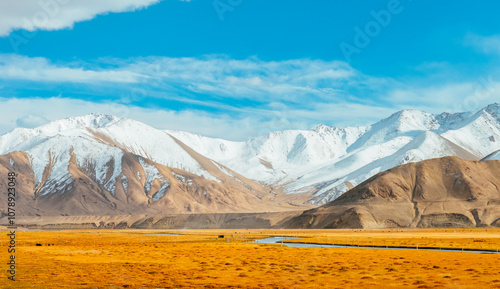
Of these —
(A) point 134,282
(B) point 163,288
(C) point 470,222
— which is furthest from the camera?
(C) point 470,222

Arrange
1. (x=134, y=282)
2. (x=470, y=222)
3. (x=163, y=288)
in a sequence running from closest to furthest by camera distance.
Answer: (x=163, y=288), (x=134, y=282), (x=470, y=222)

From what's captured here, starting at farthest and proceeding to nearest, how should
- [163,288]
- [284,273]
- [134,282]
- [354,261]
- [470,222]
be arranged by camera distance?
[470,222] < [354,261] < [284,273] < [134,282] < [163,288]

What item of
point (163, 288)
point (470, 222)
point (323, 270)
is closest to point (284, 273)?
point (323, 270)

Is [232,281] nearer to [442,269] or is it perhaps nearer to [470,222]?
[442,269]

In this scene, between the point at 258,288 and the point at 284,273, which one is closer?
the point at 258,288

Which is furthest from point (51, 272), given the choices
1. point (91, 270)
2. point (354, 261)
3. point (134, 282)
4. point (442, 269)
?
point (442, 269)

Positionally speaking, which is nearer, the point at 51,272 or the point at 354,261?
the point at 51,272

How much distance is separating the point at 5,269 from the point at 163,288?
815 inches

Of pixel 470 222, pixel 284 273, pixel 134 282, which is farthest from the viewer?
pixel 470 222

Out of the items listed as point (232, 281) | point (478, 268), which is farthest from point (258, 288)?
point (478, 268)

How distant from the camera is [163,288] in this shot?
39.8 meters

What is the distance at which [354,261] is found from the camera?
60.2 metres

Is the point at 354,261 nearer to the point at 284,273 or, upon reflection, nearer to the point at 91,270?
the point at 284,273

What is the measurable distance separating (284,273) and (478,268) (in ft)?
59.7
